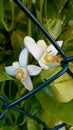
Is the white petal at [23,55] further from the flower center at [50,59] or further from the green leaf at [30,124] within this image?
the green leaf at [30,124]

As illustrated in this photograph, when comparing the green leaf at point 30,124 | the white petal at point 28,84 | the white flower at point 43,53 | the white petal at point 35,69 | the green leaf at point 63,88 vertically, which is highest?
the white flower at point 43,53

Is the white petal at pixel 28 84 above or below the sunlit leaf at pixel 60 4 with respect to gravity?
below

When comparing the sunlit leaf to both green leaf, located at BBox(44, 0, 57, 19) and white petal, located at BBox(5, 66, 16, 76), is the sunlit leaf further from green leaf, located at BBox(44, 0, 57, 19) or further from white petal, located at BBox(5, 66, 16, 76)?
white petal, located at BBox(5, 66, 16, 76)

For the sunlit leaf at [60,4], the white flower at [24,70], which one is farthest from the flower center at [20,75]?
the sunlit leaf at [60,4]

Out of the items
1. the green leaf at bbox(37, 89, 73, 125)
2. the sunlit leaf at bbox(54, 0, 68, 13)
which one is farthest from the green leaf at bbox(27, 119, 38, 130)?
the sunlit leaf at bbox(54, 0, 68, 13)

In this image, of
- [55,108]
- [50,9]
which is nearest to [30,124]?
[55,108]

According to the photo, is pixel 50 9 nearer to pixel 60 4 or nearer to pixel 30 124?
pixel 60 4

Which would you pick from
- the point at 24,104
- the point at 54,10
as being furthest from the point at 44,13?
the point at 24,104
